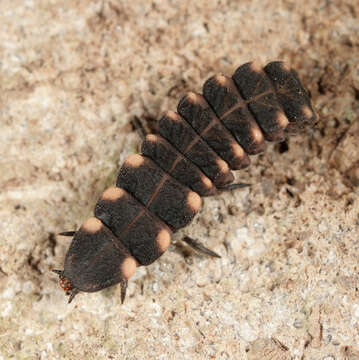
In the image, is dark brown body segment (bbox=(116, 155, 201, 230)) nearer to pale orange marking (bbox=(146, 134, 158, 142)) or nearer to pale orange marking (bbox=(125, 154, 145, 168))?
pale orange marking (bbox=(125, 154, 145, 168))

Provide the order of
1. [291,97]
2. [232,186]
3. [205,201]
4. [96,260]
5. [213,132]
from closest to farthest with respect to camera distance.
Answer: [96,260]
[213,132]
[291,97]
[232,186]
[205,201]

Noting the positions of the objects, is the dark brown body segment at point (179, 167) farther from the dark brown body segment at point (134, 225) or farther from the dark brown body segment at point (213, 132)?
the dark brown body segment at point (134, 225)

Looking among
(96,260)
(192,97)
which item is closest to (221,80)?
(192,97)

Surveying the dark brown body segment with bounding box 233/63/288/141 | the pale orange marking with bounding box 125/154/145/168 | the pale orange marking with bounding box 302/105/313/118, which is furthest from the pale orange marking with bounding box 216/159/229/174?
the pale orange marking with bounding box 302/105/313/118

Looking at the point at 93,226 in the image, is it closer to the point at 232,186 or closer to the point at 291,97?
the point at 232,186

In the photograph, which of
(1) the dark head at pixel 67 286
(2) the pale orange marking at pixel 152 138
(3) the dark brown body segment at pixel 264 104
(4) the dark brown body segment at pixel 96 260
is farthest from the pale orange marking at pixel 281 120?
(1) the dark head at pixel 67 286

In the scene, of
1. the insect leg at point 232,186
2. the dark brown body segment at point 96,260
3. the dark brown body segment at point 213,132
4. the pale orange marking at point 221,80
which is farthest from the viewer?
the insect leg at point 232,186

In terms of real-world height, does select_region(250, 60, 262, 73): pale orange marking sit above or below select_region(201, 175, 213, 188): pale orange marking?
above

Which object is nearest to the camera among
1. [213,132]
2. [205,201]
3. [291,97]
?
[213,132]
